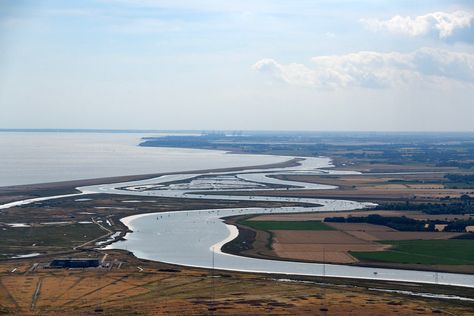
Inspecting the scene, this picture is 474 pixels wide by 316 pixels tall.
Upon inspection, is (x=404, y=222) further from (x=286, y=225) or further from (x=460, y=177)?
(x=460, y=177)

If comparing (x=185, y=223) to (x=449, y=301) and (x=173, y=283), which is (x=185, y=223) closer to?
(x=173, y=283)

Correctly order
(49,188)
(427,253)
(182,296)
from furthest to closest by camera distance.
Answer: (49,188)
(427,253)
(182,296)

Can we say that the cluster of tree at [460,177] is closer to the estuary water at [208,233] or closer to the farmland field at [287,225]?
the estuary water at [208,233]

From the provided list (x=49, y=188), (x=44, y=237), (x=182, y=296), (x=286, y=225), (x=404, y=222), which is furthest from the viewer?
(x=49, y=188)

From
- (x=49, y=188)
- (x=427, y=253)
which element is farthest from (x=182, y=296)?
(x=49, y=188)

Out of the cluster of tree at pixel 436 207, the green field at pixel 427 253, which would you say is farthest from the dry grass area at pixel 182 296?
the cluster of tree at pixel 436 207
